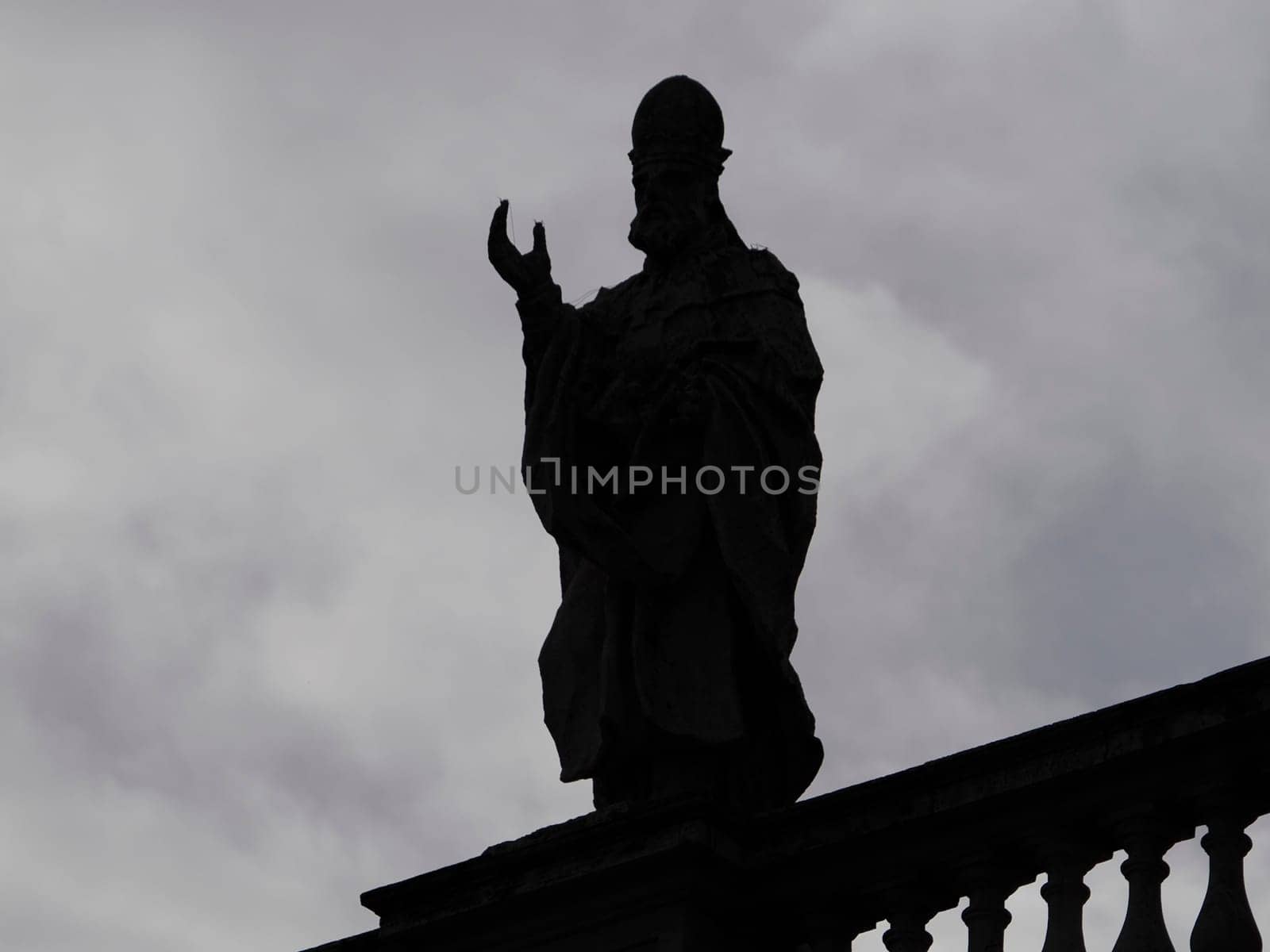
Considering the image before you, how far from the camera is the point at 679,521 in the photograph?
476 inches

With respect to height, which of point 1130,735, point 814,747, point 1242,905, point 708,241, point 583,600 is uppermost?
point 708,241

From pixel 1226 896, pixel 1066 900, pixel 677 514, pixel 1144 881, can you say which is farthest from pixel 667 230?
pixel 1226 896

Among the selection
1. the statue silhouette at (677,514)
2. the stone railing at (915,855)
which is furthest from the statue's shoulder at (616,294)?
the stone railing at (915,855)

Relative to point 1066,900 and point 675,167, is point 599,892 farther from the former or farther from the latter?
point 675,167

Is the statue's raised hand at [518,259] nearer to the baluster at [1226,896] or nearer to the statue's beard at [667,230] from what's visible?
the statue's beard at [667,230]

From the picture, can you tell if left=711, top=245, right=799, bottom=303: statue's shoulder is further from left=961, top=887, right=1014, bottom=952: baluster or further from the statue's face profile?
left=961, top=887, right=1014, bottom=952: baluster

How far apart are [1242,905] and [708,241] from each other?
454cm

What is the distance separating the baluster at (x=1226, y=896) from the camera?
9281 millimetres

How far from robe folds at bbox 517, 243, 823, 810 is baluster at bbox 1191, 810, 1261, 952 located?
2614 mm

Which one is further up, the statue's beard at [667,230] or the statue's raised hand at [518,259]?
the statue's beard at [667,230]

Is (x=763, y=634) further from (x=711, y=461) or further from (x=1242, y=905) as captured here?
(x=1242, y=905)

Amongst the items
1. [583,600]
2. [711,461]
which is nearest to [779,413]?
[711,461]

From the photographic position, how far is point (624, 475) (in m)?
12.2

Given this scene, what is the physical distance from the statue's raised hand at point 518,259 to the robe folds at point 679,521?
0.07 meters
